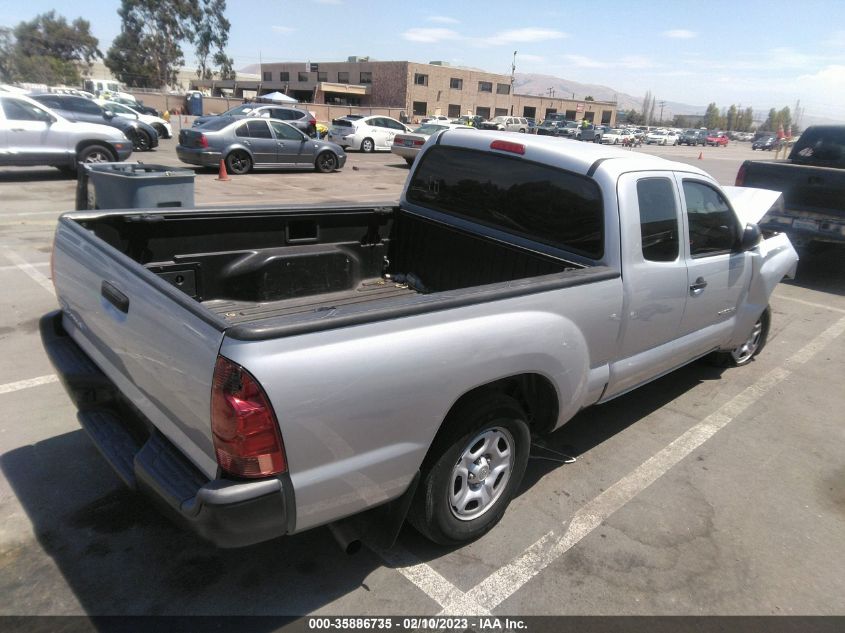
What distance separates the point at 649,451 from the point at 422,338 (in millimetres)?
2445

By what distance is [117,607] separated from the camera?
2.51 meters

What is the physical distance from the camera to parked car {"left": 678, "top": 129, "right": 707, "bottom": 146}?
66.6 meters

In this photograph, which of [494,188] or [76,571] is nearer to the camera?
[76,571]

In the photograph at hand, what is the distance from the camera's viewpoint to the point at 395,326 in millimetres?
2273

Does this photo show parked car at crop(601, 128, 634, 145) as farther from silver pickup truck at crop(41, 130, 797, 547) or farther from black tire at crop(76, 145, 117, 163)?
silver pickup truck at crop(41, 130, 797, 547)

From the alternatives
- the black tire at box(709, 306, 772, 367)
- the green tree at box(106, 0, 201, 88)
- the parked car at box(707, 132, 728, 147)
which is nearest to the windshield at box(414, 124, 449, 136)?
the black tire at box(709, 306, 772, 367)

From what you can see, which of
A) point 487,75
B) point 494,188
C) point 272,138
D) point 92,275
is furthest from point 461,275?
point 487,75

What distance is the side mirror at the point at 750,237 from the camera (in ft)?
14.3

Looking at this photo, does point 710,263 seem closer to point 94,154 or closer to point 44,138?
point 94,154

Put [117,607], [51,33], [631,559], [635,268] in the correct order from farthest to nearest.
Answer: [51,33] < [635,268] < [631,559] < [117,607]

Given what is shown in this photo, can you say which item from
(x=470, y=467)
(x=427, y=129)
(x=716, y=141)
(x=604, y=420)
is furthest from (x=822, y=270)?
(x=716, y=141)

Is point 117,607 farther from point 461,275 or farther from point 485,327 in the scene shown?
point 461,275

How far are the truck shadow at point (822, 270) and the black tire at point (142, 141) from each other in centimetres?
1902

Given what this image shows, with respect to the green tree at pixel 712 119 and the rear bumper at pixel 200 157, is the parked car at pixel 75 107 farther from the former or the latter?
the green tree at pixel 712 119
